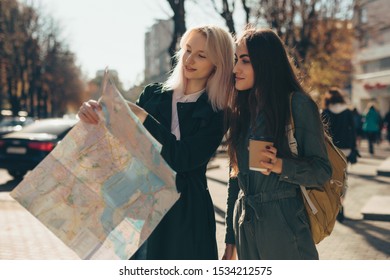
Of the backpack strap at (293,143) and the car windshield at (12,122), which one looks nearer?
the backpack strap at (293,143)

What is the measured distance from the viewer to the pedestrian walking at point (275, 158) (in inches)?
102

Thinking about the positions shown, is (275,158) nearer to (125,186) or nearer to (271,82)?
(271,82)

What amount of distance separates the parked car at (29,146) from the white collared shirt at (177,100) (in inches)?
374

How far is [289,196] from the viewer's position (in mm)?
2648

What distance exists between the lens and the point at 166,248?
9.77 ft

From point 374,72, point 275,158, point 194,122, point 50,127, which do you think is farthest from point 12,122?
point 374,72

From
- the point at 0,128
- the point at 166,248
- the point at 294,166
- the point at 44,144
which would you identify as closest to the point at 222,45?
the point at 294,166

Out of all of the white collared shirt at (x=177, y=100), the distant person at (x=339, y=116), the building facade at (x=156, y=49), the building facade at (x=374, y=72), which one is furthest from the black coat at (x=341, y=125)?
the building facade at (x=156, y=49)

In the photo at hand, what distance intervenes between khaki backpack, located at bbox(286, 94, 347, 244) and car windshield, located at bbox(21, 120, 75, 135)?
34.3ft

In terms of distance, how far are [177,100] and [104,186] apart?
729mm

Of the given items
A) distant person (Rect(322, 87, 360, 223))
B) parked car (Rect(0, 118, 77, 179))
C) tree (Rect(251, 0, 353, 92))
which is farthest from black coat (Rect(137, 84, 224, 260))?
tree (Rect(251, 0, 353, 92))

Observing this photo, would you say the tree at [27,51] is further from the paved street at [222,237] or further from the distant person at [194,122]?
the distant person at [194,122]

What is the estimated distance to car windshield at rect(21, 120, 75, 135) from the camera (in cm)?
1272

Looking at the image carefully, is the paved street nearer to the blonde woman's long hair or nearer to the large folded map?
the blonde woman's long hair
